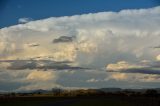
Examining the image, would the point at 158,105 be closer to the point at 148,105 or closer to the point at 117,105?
the point at 148,105

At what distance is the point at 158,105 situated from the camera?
46.9 meters

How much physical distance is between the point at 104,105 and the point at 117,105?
1846 mm

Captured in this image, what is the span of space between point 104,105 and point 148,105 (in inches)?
420

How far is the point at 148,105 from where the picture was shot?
48.9m

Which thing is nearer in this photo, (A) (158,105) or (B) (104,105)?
(A) (158,105)

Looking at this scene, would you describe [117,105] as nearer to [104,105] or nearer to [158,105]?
[104,105]

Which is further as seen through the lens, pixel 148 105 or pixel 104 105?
pixel 104 105

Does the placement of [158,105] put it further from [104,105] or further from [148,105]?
[104,105]

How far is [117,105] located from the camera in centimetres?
5853

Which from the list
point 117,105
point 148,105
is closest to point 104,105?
point 117,105

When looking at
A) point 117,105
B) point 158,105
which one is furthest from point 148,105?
point 117,105

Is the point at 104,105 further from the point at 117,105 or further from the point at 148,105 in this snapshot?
the point at 148,105

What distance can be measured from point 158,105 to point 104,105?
42.0ft

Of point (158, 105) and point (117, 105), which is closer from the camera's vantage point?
point (158, 105)
